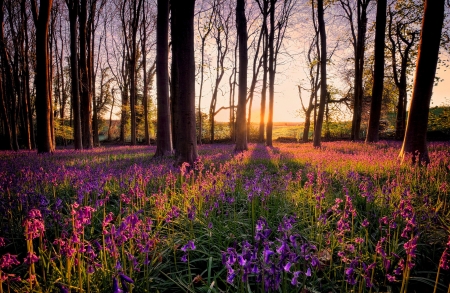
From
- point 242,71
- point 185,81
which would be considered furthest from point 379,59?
point 185,81

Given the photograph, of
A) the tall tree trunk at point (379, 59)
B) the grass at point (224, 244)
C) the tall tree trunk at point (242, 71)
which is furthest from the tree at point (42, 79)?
the tall tree trunk at point (379, 59)

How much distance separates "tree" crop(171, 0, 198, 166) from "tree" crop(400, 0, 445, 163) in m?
6.16

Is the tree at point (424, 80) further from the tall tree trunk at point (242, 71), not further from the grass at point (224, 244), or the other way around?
the tall tree trunk at point (242, 71)

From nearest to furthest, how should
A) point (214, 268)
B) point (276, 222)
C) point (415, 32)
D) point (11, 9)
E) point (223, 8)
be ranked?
point (214, 268)
point (276, 222)
point (11, 9)
point (415, 32)
point (223, 8)

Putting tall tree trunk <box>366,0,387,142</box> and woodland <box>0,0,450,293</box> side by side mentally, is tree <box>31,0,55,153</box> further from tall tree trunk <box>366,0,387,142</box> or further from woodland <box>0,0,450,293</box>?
tall tree trunk <box>366,0,387,142</box>

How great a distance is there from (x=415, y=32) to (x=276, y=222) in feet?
90.2

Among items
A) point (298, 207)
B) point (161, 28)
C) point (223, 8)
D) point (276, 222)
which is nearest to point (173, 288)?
point (276, 222)

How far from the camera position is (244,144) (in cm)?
1400

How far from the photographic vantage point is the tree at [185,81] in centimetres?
696

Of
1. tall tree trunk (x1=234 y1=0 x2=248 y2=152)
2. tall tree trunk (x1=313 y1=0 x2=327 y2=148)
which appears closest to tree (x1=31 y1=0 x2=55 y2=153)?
tall tree trunk (x1=234 y1=0 x2=248 y2=152)

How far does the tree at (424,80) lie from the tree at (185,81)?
6.16 m

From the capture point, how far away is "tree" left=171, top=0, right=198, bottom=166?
696 cm

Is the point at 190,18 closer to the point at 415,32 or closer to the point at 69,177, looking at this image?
the point at 69,177

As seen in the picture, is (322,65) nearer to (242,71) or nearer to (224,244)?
(242,71)
